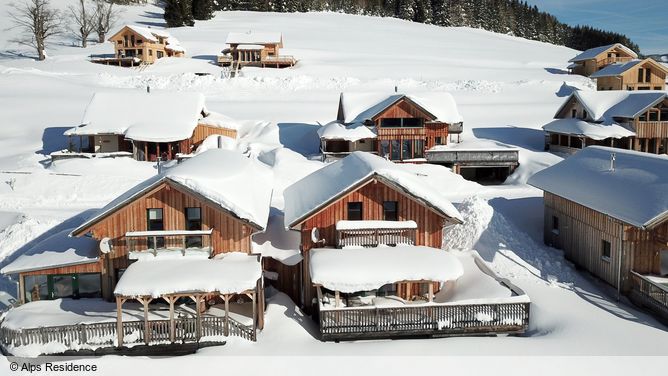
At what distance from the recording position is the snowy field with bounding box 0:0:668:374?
56.7 ft

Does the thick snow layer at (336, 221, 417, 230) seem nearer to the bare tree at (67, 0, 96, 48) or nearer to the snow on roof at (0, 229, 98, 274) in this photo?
the snow on roof at (0, 229, 98, 274)

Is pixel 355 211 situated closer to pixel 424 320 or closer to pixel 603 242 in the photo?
pixel 424 320

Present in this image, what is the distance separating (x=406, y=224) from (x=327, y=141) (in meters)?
21.3

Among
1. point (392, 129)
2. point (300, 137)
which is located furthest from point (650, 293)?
point (300, 137)

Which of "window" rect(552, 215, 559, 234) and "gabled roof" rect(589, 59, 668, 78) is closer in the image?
"window" rect(552, 215, 559, 234)

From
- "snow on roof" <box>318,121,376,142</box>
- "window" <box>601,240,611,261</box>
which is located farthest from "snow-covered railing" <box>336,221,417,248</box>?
"snow on roof" <box>318,121,376,142</box>

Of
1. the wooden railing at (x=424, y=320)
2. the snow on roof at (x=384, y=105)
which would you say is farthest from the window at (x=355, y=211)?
the snow on roof at (x=384, y=105)

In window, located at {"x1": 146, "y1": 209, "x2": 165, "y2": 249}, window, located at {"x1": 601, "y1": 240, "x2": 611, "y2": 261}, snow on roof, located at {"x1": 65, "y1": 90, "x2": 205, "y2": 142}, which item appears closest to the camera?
window, located at {"x1": 146, "y1": 209, "x2": 165, "y2": 249}

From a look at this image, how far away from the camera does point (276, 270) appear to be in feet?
72.2

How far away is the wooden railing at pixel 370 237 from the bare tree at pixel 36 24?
73.1 meters

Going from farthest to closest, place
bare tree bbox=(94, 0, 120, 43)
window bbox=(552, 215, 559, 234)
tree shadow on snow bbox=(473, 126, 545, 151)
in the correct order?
bare tree bbox=(94, 0, 120, 43), tree shadow on snow bbox=(473, 126, 545, 151), window bbox=(552, 215, 559, 234)

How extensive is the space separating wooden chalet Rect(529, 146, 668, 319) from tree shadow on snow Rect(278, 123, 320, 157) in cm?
2078

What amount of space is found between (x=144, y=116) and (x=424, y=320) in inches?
1178

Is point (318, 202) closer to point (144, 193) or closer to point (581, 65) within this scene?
point (144, 193)
